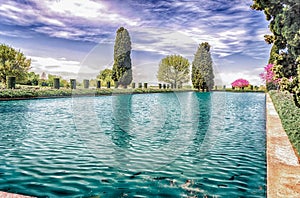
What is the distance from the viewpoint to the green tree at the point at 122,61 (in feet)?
142

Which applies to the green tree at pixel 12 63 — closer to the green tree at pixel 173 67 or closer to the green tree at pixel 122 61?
the green tree at pixel 122 61

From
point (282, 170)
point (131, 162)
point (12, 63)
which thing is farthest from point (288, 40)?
point (12, 63)

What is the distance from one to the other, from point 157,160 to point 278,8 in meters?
4.82

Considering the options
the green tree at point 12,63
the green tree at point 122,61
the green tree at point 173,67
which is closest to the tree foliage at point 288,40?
the green tree at point 12,63

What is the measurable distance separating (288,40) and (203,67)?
4281 centimetres

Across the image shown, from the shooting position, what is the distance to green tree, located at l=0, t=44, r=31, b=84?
30562mm

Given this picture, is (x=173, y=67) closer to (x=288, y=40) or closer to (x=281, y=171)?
(x=288, y=40)

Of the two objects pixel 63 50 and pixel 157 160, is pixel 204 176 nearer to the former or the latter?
pixel 157 160

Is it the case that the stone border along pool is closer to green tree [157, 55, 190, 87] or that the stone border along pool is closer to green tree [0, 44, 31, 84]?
green tree [0, 44, 31, 84]

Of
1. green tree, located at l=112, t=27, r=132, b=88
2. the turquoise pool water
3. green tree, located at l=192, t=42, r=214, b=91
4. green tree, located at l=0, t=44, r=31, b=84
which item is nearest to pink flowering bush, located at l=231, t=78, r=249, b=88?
green tree, located at l=192, t=42, r=214, b=91

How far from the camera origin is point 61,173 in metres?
4.61

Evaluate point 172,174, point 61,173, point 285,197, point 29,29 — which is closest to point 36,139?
point 61,173

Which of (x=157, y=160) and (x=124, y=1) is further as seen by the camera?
(x=124, y=1)

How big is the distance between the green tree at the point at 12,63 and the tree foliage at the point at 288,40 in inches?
1159
